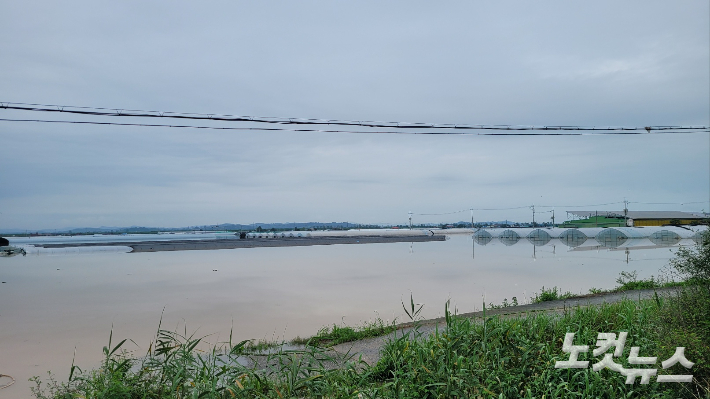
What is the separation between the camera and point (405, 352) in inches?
204

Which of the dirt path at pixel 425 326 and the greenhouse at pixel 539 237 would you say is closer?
the dirt path at pixel 425 326

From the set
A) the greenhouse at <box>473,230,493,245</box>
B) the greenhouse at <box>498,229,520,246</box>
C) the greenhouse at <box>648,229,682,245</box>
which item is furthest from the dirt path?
the greenhouse at <box>473,230,493,245</box>

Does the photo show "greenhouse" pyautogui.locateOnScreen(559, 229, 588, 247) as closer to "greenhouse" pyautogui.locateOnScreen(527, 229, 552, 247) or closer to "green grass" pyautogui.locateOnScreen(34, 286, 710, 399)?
"greenhouse" pyautogui.locateOnScreen(527, 229, 552, 247)

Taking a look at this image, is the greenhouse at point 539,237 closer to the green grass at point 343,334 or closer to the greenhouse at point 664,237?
the greenhouse at point 664,237

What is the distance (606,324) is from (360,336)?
3863 millimetres

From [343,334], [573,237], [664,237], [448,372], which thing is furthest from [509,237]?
[448,372]

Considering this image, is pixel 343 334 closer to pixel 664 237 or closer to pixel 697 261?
pixel 697 261

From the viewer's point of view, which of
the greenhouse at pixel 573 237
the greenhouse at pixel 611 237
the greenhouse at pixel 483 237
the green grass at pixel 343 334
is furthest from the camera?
the greenhouse at pixel 483 237

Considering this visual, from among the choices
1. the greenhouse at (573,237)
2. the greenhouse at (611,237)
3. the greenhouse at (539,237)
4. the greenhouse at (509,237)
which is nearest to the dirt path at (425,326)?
the greenhouse at (611,237)

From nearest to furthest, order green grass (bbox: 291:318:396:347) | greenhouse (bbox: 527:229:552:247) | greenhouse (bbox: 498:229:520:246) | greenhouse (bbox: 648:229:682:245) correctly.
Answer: green grass (bbox: 291:318:396:347) → greenhouse (bbox: 648:229:682:245) → greenhouse (bbox: 527:229:552:247) → greenhouse (bbox: 498:229:520:246)

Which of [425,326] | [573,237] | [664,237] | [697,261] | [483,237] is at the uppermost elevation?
[697,261]

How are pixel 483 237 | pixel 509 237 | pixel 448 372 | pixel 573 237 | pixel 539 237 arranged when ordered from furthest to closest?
1. pixel 483 237
2. pixel 509 237
3. pixel 539 237
4. pixel 573 237
5. pixel 448 372

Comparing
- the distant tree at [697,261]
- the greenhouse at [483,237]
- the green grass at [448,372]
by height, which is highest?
the distant tree at [697,261]

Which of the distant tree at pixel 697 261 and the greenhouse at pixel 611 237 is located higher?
the distant tree at pixel 697 261
